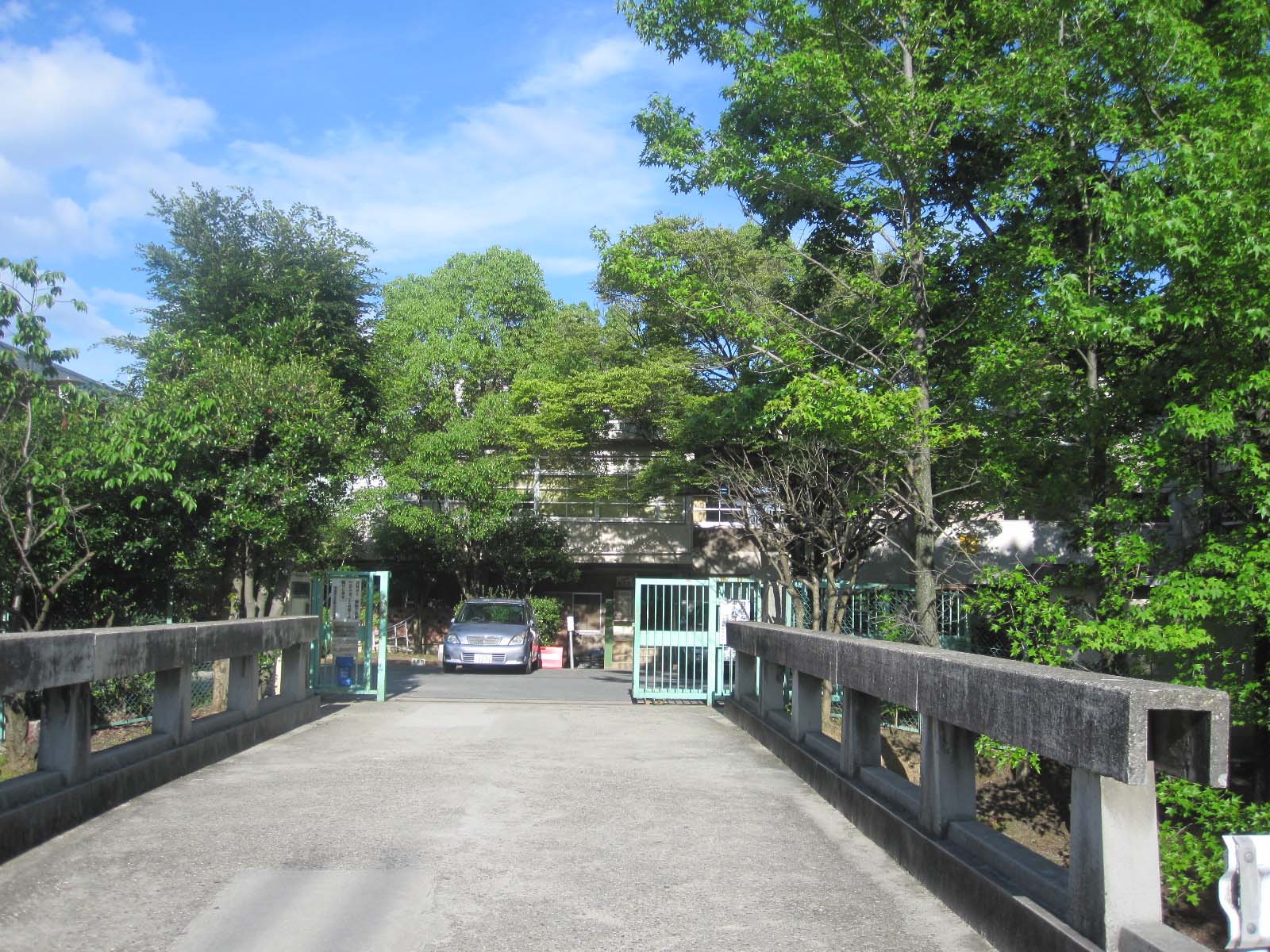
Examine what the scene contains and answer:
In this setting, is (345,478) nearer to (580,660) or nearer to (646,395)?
(646,395)

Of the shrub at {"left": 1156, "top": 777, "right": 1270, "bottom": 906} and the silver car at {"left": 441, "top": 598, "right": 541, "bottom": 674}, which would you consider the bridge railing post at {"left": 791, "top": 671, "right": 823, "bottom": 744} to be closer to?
the shrub at {"left": 1156, "top": 777, "right": 1270, "bottom": 906}

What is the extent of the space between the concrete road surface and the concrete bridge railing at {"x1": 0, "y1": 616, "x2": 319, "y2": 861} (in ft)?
0.52

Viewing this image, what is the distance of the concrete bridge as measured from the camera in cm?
412

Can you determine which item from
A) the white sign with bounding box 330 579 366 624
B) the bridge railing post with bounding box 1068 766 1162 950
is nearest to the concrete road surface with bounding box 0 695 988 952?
the bridge railing post with bounding box 1068 766 1162 950

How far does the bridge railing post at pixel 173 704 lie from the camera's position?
327 inches

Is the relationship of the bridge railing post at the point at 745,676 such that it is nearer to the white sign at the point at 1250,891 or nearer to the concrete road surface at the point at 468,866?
the concrete road surface at the point at 468,866


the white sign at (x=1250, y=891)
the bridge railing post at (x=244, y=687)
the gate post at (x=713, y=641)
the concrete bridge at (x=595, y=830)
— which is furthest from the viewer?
the gate post at (x=713, y=641)

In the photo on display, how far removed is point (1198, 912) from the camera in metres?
13.1

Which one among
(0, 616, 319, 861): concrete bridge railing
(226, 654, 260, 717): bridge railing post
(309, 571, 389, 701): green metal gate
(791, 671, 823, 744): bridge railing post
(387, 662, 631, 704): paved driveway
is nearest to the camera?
(0, 616, 319, 861): concrete bridge railing

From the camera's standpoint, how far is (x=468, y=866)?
5.90 metres

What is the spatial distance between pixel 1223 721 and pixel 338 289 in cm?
1817

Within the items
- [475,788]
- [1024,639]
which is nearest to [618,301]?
[1024,639]

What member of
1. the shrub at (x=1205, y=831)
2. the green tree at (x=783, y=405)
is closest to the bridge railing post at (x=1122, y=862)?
the shrub at (x=1205, y=831)

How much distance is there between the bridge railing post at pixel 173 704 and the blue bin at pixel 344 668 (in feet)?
26.1
